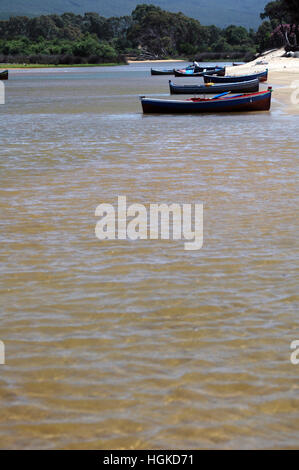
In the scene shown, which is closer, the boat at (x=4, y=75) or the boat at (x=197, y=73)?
the boat at (x=197, y=73)

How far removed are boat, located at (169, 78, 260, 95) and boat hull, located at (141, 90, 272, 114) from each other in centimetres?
1381

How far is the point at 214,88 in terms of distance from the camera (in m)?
44.6

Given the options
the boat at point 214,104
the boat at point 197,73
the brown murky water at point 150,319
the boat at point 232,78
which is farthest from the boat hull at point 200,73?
the brown murky water at point 150,319

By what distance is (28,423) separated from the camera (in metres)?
4.18

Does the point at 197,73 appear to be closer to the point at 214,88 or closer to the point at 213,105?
the point at 214,88

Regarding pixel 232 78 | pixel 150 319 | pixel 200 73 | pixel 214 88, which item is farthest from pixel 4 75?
pixel 150 319

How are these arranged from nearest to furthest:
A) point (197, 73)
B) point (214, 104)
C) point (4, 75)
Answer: point (214, 104) → point (4, 75) → point (197, 73)

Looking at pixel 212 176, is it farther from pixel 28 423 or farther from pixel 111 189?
pixel 28 423

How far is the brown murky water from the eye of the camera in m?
4.15

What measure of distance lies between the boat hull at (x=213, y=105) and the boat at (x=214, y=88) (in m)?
13.8

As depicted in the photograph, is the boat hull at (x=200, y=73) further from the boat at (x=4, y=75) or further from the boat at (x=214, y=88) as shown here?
the boat at (x=214, y=88)

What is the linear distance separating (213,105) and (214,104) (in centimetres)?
6

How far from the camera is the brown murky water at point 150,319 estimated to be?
4148 millimetres

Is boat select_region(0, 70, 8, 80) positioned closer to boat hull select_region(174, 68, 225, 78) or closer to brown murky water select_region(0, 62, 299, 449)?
boat hull select_region(174, 68, 225, 78)
